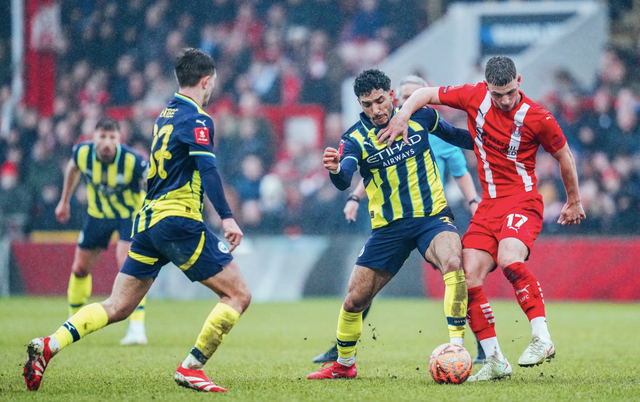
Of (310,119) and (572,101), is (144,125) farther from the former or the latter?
(572,101)

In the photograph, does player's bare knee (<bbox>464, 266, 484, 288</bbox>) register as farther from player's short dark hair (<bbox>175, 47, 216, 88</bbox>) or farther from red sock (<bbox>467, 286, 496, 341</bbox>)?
player's short dark hair (<bbox>175, 47, 216, 88</bbox>)

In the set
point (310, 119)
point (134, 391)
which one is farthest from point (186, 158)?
point (310, 119)

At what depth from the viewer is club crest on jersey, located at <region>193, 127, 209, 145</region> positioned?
16.8ft

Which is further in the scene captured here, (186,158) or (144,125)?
(144,125)

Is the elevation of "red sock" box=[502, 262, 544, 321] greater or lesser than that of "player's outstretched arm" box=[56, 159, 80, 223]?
lesser

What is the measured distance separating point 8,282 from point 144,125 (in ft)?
13.6

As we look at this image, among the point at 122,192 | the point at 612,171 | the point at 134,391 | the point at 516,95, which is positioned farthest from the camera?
the point at 612,171

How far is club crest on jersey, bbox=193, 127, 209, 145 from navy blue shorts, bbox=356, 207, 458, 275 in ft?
5.09

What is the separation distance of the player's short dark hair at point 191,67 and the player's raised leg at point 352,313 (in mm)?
1834

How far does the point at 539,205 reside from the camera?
5789 mm

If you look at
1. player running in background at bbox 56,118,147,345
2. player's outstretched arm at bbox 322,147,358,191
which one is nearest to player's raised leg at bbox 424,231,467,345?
player's outstretched arm at bbox 322,147,358,191

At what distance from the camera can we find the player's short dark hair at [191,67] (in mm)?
5312

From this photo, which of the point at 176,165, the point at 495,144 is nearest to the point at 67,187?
the point at 176,165

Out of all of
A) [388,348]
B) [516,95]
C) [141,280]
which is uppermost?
[516,95]
